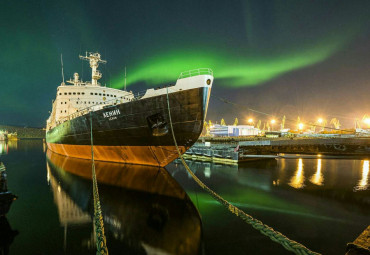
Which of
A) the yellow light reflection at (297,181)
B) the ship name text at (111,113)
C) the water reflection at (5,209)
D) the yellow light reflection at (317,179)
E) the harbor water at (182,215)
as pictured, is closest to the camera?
the harbor water at (182,215)

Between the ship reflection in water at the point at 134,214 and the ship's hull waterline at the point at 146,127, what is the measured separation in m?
2.13

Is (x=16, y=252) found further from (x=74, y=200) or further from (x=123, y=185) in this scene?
(x=123, y=185)

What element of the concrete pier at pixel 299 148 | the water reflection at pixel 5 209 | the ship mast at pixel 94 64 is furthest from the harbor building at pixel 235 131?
the water reflection at pixel 5 209

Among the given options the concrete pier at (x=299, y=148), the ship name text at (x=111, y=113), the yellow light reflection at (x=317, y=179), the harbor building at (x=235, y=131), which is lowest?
the yellow light reflection at (x=317, y=179)

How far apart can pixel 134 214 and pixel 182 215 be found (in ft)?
6.13

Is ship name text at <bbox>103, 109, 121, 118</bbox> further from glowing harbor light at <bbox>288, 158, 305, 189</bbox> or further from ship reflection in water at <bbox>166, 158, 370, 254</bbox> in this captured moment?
glowing harbor light at <bbox>288, 158, 305, 189</bbox>

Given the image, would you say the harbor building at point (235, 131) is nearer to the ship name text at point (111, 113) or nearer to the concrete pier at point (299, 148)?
the concrete pier at point (299, 148)

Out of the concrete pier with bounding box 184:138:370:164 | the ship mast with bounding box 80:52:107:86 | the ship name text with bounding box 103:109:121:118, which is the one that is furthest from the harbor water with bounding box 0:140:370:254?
the ship mast with bounding box 80:52:107:86

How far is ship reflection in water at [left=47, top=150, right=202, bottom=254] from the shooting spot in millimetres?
4668

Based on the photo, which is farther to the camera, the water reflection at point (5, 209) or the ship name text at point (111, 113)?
the ship name text at point (111, 113)

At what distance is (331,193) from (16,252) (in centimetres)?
1254

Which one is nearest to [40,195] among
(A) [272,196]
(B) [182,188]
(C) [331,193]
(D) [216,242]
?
(B) [182,188]

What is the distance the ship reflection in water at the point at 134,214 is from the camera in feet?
15.3

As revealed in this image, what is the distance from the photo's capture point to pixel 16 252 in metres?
4.40
